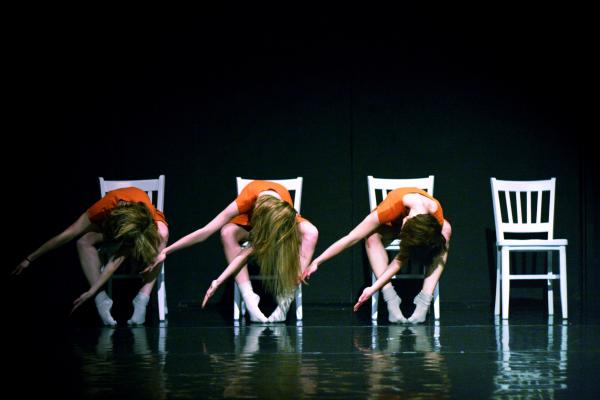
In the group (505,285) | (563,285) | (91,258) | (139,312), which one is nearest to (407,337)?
(505,285)

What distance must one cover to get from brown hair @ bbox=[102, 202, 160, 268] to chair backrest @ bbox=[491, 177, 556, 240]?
2079 millimetres

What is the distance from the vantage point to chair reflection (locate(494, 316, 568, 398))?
259 centimetres

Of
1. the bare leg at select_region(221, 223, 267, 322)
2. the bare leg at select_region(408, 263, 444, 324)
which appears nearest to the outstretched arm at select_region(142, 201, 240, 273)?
the bare leg at select_region(221, 223, 267, 322)

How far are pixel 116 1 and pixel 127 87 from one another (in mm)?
570

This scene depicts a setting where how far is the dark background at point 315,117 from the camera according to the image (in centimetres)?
538

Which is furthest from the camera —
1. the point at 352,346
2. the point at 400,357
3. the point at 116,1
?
the point at 116,1

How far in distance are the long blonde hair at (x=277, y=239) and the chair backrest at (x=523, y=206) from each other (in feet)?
4.50

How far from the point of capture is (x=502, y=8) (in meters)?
5.47

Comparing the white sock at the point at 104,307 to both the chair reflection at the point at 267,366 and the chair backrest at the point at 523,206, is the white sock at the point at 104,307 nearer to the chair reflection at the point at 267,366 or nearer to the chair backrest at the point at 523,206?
the chair reflection at the point at 267,366

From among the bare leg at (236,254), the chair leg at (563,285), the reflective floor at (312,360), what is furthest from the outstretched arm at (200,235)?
the chair leg at (563,285)

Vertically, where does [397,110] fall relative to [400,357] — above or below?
above

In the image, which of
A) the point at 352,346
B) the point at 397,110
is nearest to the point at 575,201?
the point at 397,110

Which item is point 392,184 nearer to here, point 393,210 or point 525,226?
point 393,210

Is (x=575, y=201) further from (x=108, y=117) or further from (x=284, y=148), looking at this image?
(x=108, y=117)
